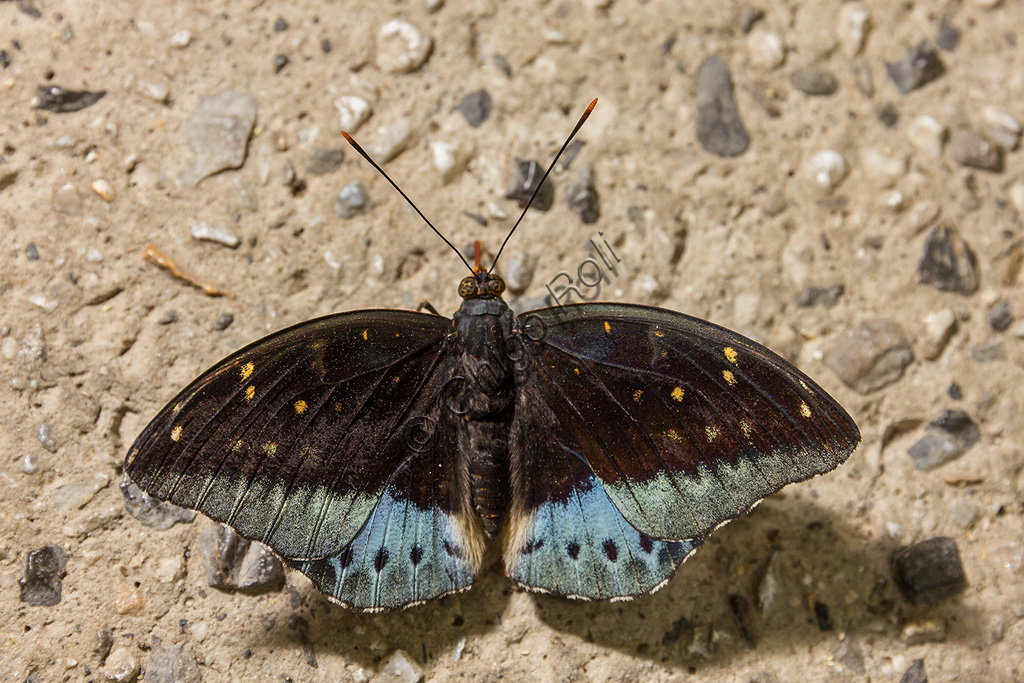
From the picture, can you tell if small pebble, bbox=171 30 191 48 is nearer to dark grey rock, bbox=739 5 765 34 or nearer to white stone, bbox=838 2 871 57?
dark grey rock, bbox=739 5 765 34

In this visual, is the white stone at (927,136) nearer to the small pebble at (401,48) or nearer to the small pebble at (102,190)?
the small pebble at (401,48)

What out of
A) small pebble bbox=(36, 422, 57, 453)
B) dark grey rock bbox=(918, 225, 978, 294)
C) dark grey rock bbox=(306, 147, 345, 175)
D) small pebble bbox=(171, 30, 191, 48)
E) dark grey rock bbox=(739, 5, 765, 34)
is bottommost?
small pebble bbox=(36, 422, 57, 453)

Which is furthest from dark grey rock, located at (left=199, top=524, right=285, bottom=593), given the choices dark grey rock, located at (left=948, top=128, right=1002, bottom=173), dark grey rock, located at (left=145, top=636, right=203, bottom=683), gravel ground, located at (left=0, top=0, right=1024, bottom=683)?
dark grey rock, located at (left=948, top=128, right=1002, bottom=173)

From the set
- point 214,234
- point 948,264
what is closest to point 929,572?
point 948,264

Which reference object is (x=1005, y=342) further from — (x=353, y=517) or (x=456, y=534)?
(x=353, y=517)

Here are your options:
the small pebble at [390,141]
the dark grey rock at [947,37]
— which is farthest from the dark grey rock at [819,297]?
the small pebble at [390,141]

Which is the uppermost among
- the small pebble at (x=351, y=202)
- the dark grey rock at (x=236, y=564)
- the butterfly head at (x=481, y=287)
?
the small pebble at (x=351, y=202)

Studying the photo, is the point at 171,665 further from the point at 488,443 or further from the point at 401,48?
the point at 401,48
